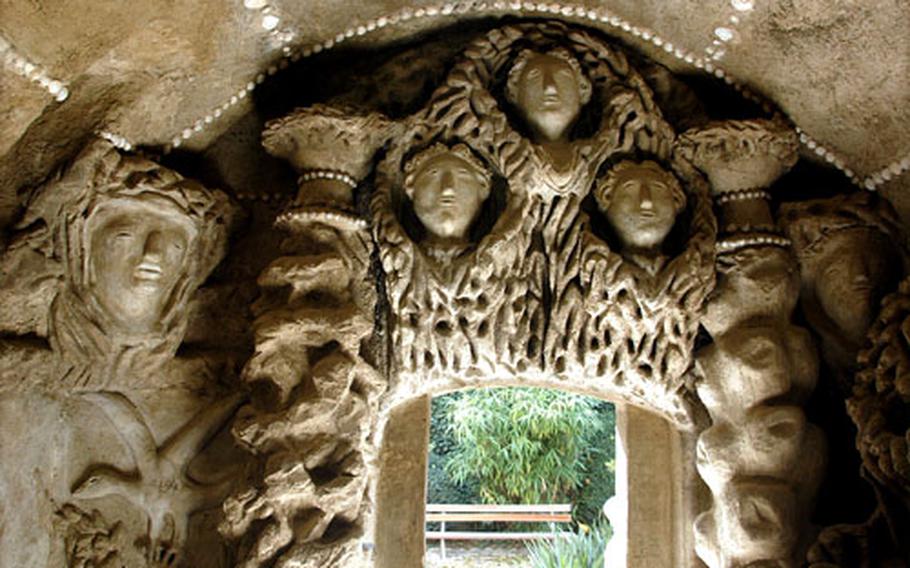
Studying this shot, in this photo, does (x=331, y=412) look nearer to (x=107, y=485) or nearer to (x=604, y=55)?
(x=107, y=485)

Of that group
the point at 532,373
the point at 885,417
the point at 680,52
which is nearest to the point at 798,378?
the point at 885,417

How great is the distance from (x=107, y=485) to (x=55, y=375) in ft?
0.91

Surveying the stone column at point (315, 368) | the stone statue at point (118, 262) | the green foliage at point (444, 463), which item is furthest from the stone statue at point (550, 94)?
the green foliage at point (444, 463)

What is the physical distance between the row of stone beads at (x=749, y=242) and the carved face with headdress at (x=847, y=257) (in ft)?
0.14

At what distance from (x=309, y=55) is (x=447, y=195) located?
1.76ft

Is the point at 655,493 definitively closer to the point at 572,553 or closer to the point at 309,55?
the point at 309,55

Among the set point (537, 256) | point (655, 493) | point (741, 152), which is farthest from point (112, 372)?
point (741, 152)

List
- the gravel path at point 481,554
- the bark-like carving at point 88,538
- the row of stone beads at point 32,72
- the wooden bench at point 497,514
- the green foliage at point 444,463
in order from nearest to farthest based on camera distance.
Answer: the row of stone beads at point 32,72 < the bark-like carving at point 88,538 < the wooden bench at point 497,514 < the gravel path at point 481,554 < the green foliage at point 444,463

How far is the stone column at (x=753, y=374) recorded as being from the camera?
7.27 ft

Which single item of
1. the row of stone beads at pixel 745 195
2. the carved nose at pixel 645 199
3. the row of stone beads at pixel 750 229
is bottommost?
the row of stone beads at pixel 750 229

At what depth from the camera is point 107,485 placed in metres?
2.22

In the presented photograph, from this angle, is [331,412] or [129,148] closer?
[331,412]

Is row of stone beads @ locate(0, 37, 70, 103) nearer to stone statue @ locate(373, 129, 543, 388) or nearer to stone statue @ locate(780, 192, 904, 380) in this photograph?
stone statue @ locate(373, 129, 543, 388)

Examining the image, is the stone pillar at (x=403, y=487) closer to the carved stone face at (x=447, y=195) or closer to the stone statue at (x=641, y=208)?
the carved stone face at (x=447, y=195)
